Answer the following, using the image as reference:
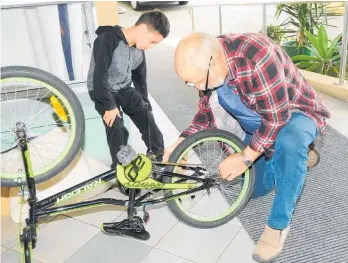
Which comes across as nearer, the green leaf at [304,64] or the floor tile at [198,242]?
the floor tile at [198,242]

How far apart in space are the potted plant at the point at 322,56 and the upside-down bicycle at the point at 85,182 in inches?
76.7

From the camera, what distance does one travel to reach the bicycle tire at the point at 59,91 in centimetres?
126

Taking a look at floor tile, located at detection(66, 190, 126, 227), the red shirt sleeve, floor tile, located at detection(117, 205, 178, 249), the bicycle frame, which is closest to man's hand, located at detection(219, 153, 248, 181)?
the red shirt sleeve

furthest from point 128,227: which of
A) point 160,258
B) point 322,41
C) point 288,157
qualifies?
point 322,41

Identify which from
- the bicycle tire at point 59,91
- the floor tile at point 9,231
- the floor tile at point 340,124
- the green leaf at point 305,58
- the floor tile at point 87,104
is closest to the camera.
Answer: the bicycle tire at point 59,91

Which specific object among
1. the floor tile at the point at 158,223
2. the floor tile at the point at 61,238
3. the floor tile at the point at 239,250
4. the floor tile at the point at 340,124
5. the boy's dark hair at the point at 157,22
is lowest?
the floor tile at the point at 239,250

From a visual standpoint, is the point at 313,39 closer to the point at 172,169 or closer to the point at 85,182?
the point at 172,169

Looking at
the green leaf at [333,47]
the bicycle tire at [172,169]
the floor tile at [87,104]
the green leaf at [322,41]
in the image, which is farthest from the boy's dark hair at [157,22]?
the green leaf at [333,47]

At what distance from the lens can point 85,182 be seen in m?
1.53

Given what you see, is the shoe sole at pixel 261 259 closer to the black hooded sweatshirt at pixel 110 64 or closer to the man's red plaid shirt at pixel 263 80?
the man's red plaid shirt at pixel 263 80

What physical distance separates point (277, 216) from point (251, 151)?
0.31 m

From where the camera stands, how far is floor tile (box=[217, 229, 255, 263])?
175 centimetres

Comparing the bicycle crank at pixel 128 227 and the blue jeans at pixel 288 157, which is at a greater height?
the blue jeans at pixel 288 157

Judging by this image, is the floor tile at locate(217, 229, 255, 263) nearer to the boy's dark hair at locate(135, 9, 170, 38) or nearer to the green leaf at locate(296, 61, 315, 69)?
the boy's dark hair at locate(135, 9, 170, 38)
